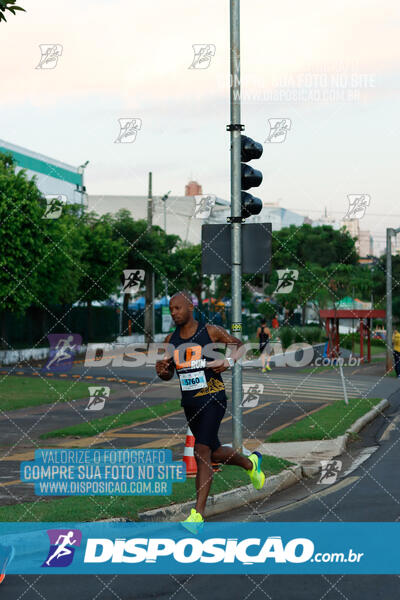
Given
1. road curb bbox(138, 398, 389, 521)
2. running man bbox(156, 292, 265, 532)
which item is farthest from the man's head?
road curb bbox(138, 398, 389, 521)

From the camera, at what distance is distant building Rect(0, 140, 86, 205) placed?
200 feet

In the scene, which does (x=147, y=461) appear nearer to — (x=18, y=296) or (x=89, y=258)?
(x=18, y=296)

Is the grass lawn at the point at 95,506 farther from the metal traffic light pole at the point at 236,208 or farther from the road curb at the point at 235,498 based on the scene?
the metal traffic light pole at the point at 236,208

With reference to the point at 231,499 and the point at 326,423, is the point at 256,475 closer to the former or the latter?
the point at 231,499

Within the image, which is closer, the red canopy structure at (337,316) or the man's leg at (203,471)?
the man's leg at (203,471)

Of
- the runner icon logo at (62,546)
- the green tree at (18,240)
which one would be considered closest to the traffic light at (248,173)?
the runner icon logo at (62,546)

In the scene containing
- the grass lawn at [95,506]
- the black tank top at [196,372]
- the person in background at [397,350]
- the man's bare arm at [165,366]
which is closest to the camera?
the black tank top at [196,372]

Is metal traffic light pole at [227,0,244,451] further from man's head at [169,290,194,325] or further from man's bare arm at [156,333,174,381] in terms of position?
man's head at [169,290,194,325]

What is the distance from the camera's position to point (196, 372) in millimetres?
7402

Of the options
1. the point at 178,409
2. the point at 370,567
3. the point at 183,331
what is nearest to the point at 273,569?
the point at 370,567

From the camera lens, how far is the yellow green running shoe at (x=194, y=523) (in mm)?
7176

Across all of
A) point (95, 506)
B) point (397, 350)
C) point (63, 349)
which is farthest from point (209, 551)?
point (63, 349)

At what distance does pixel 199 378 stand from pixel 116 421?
8850mm

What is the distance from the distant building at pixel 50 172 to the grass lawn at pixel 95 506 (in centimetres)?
5051
